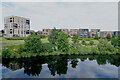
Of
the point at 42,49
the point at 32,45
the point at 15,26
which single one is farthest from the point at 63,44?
the point at 15,26

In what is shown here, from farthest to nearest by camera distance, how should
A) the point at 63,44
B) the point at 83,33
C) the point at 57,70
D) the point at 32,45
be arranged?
the point at 83,33 < the point at 63,44 < the point at 32,45 < the point at 57,70

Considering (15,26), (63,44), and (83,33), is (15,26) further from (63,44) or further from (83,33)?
(83,33)

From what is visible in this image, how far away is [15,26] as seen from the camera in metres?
47.7

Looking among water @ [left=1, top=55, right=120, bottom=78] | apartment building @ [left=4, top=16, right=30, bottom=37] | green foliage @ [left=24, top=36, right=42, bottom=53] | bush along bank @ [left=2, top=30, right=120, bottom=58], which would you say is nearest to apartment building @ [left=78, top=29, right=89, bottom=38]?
bush along bank @ [left=2, top=30, right=120, bottom=58]

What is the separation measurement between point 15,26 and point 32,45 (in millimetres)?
29689

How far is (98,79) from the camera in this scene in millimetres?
13367

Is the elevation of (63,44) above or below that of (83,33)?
below

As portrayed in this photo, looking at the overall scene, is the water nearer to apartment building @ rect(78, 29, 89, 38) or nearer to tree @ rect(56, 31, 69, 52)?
tree @ rect(56, 31, 69, 52)

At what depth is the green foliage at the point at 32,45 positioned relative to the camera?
2455 centimetres

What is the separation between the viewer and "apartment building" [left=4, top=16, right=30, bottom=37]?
46.8 metres

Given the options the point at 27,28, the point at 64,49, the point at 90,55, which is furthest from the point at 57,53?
the point at 27,28

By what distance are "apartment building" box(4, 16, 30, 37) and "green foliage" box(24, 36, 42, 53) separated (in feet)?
91.6

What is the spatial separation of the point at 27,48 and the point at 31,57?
295 cm

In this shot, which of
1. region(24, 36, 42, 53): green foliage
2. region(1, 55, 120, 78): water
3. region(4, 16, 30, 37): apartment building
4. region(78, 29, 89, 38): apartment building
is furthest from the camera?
region(78, 29, 89, 38): apartment building
